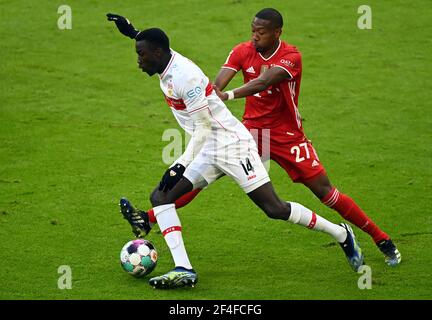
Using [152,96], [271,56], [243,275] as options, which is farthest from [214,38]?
[243,275]

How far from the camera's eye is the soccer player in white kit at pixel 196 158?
9.45m

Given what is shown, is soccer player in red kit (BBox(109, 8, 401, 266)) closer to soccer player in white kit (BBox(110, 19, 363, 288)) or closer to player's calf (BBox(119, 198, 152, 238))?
player's calf (BBox(119, 198, 152, 238))

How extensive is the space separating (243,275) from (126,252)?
1.33 metres

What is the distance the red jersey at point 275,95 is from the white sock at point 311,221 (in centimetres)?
100

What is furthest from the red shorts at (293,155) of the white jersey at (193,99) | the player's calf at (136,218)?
the player's calf at (136,218)

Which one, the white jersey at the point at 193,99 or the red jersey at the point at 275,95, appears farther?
the red jersey at the point at 275,95

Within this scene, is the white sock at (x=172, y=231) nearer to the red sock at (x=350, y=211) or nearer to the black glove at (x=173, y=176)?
the black glove at (x=173, y=176)

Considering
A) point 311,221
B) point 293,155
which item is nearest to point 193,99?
point 293,155

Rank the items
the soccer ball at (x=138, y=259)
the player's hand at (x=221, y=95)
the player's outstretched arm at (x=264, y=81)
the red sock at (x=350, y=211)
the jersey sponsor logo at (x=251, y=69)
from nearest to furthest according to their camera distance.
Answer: the soccer ball at (x=138, y=259) < the player's hand at (x=221, y=95) < the player's outstretched arm at (x=264, y=81) < the red sock at (x=350, y=211) < the jersey sponsor logo at (x=251, y=69)

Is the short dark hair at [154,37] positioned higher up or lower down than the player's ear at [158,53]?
higher up

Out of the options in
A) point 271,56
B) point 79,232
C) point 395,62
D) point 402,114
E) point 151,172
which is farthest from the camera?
point 395,62

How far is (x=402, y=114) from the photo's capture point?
16.6 m

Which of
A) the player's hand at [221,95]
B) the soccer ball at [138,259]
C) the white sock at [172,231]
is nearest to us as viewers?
the white sock at [172,231]

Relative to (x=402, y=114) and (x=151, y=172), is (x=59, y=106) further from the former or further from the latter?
(x=402, y=114)
